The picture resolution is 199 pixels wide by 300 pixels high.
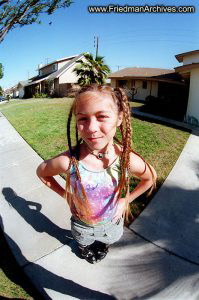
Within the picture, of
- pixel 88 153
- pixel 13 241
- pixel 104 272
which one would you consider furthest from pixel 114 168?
pixel 13 241

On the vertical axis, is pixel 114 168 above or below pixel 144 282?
above

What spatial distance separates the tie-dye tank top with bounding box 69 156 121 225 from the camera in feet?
5.28

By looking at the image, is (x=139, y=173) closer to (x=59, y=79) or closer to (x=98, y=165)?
(x=98, y=165)

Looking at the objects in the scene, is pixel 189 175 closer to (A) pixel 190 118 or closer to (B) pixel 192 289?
(B) pixel 192 289

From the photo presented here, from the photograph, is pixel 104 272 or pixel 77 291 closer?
pixel 77 291

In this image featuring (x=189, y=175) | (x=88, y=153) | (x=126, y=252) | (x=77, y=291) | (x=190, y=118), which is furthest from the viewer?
(x=190, y=118)

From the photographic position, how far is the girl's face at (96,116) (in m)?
1.31

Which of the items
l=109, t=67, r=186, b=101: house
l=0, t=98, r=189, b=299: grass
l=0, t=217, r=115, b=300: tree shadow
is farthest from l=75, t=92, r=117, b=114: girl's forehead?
l=109, t=67, r=186, b=101: house

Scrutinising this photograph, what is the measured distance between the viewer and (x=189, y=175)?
4.63 m

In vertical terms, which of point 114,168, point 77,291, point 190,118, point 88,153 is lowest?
point 77,291

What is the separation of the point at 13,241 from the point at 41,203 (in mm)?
884

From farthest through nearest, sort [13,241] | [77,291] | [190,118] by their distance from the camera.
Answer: [190,118], [13,241], [77,291]

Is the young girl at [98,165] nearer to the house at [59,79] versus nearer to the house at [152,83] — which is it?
the house at [152,83]

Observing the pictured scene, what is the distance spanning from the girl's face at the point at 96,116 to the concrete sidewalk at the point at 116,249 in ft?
5.38
